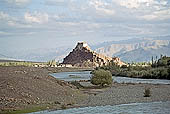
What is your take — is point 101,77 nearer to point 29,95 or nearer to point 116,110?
point 29,95

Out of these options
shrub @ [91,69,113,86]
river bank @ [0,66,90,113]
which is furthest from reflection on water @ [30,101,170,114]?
shrub @ [91,69,113,86]

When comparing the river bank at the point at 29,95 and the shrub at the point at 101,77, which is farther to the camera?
the shrub at the point at 101,77

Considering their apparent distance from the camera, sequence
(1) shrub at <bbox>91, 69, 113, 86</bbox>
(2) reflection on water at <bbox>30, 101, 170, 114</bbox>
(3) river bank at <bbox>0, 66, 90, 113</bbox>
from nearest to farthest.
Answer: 1. (2) reflection on water at <bbox>30, 101, 170, 114</bbox>
2. (3) river bank at <bbox>0, 66, 90, 113</bbox>
3. (1) shrub at <bbox>91, 69, 113, 86</bbox>

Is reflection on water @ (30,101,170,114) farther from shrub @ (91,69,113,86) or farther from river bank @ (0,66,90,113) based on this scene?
shrub @ (91,69,113,86)

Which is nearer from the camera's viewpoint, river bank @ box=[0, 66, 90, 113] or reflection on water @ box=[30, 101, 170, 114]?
reflection on water @ box=[30, 101, 170, 114]

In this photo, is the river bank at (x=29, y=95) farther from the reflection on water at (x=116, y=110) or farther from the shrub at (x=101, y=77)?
the shrub at (x=101, y=77)

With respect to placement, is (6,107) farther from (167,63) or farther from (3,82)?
(167,63)

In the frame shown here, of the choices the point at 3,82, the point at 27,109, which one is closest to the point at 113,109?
the point at 27,109

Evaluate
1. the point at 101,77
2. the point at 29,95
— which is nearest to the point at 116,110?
the point at 29,95

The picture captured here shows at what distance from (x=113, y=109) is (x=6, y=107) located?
41.0 ft

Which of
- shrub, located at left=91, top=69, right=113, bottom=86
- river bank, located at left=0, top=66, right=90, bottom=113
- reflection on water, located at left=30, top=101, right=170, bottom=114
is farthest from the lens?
shrub, located at left=91, top=69, right=113, bottom=86

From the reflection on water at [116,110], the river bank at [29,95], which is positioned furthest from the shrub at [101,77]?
the reflection on water at [116,110]

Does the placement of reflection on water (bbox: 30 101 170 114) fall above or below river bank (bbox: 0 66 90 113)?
below

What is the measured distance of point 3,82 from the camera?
4428 cm
